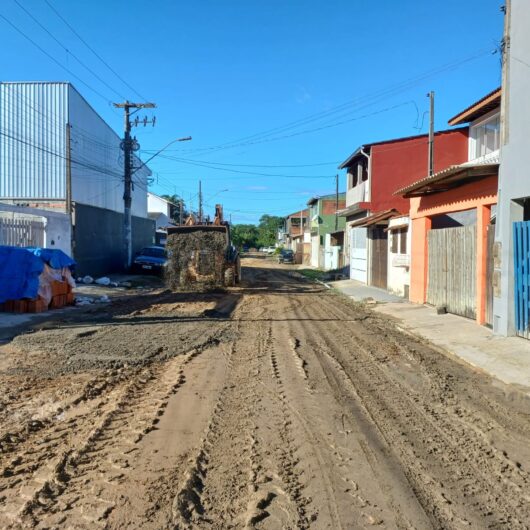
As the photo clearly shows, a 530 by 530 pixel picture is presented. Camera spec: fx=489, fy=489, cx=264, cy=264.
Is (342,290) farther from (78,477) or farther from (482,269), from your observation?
(78,477)

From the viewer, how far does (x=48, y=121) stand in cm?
2738

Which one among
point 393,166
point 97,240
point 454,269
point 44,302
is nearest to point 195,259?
point 44,302

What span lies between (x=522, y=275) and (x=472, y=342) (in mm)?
1509

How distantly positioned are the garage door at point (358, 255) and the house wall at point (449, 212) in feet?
29.6

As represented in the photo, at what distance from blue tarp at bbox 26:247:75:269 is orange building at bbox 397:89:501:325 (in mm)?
9890

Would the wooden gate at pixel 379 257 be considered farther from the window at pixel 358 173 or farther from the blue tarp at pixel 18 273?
the blue tarp at pixel 18 273

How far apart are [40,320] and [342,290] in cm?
1359

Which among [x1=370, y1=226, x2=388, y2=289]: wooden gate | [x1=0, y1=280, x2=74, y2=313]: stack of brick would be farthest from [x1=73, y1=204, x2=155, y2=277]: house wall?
[x1=370, y1=226, x2=388, y2=289]: wooden gate

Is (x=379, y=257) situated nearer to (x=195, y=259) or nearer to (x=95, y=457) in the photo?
(x=195, y=259)

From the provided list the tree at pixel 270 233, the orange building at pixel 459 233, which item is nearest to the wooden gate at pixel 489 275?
the orange building at pixel 459 233

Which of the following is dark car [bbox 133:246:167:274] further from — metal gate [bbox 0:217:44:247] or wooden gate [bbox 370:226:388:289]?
wooden gate [bbox 370:226:388:289]

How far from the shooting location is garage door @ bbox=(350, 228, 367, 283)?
24.9 metres

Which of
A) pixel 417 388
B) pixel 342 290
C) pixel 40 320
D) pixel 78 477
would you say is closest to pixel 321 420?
pixel 417 388

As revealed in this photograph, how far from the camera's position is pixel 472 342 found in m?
9.14
